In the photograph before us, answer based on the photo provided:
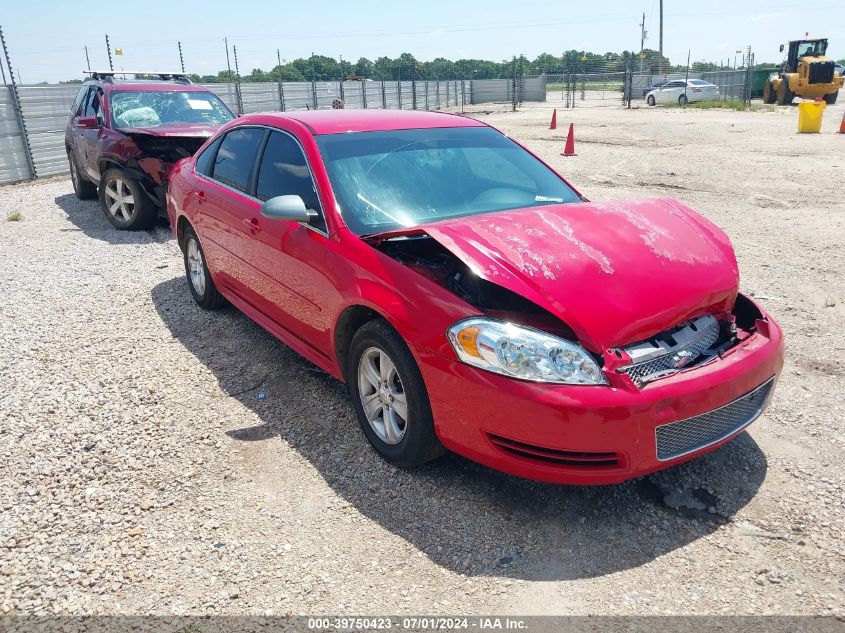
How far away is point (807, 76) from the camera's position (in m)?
28.5

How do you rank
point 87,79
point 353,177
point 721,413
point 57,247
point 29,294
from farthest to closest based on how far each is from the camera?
1. point 87,79
2. point 57,247
3. point 29,294
4. point 353,177
5. point 721,413

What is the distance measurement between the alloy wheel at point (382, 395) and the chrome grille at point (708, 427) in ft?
3.82

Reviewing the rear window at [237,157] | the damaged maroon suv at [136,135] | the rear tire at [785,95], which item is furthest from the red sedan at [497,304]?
the rear tire at [785,95]

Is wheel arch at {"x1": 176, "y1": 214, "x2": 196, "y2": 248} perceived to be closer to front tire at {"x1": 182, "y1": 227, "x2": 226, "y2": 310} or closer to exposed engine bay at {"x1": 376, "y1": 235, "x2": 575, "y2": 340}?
front tire at {"x1": 182, "y1": 227, "x2": 226, "y2": 310}

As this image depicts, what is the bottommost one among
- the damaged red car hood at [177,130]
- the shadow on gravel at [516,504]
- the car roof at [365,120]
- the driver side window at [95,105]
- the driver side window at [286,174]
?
the shadow on gravel at [516,504]

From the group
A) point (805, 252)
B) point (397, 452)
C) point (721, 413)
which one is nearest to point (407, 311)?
point (397, 452)

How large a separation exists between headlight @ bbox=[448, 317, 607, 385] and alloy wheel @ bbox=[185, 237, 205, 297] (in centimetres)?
341

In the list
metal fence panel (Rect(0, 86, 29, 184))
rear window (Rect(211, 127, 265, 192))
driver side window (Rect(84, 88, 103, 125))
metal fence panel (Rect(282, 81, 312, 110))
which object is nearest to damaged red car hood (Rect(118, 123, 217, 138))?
driver side window (Rect(84, 88, 103, 125))

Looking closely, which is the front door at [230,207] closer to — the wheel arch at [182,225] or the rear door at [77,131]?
the wheel arch at [182,225]

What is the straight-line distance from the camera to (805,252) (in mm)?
7016

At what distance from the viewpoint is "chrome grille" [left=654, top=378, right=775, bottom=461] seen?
2.73 metres

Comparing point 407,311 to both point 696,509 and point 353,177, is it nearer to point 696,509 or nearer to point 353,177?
point 353,177

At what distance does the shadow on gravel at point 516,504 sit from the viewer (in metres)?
2.75

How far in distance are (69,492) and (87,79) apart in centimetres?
902
